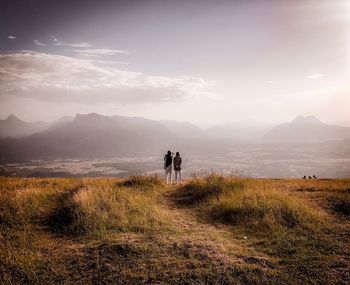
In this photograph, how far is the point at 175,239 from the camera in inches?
392

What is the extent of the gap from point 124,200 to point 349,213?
32.2 ft

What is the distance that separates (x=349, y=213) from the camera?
1294 centimetres

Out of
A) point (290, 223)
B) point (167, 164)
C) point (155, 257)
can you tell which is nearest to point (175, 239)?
point (155, 257)

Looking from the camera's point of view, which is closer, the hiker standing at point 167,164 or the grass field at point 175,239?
the grass field at point 175,239

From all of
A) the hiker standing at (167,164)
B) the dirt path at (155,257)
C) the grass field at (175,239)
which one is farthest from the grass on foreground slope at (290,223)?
the hiker standing at (167,164)

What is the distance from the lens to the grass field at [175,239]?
773 centimetres

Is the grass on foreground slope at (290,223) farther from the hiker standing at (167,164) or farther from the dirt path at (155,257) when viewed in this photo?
the hiker standing at (167,164)

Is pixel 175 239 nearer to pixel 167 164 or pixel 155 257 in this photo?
pixel 155 257

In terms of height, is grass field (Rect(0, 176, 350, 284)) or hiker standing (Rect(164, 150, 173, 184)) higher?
hiker standing (Rect(164, 150, 173, 184))

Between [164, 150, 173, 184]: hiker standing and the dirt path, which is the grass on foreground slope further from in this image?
[164, 150, 173, 184]: hiker standing

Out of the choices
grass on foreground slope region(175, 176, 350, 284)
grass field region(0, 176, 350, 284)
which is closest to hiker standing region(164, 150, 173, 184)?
grass on foreground slope region(175, 176, 350, 284)

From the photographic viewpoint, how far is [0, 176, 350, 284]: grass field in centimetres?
773

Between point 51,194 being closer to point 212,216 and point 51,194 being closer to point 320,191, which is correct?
point 212,216

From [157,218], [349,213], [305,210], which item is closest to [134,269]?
[157,218]
